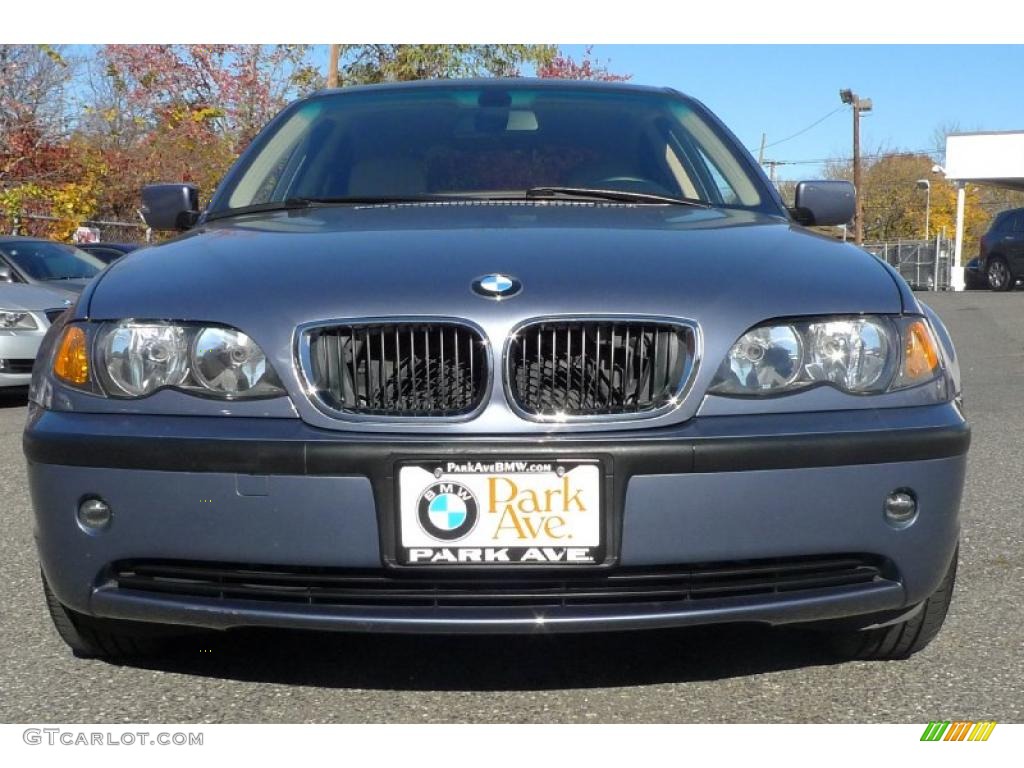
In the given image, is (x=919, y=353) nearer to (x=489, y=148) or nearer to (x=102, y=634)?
(x=489, y=148)

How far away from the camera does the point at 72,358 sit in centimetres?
279

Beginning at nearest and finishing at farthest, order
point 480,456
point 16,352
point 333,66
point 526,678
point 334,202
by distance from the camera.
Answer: point 480,456
point 526,678
point 334,202
point 16,352
point 333,66

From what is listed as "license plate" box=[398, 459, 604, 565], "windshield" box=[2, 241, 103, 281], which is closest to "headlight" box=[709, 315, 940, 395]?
"license plate" box=[398, 459, 604, 565]

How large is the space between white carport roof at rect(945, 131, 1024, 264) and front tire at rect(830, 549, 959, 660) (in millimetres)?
30613

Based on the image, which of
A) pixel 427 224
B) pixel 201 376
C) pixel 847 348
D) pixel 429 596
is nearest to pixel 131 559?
pixel 201 376

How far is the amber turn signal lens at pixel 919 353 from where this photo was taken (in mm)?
2758

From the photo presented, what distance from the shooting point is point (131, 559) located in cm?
266

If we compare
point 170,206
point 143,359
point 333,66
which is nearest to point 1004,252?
point 333,66

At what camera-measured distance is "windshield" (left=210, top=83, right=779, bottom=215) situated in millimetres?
3836

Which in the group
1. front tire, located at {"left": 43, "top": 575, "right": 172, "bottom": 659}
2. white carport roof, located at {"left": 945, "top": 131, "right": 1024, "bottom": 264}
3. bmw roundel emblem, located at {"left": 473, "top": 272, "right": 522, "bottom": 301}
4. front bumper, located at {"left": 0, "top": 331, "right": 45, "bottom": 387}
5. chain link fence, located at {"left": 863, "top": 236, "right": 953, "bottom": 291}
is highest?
bmw roundel emblem, located at {"left": 473, "top": 272, "right": 522, "bottom": 301}

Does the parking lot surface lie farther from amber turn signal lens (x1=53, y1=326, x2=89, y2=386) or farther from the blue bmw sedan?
amber turn signal lens (x1=53, y1=326, x2=89, y2=386)

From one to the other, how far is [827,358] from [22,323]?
→ 8288 millimetres
